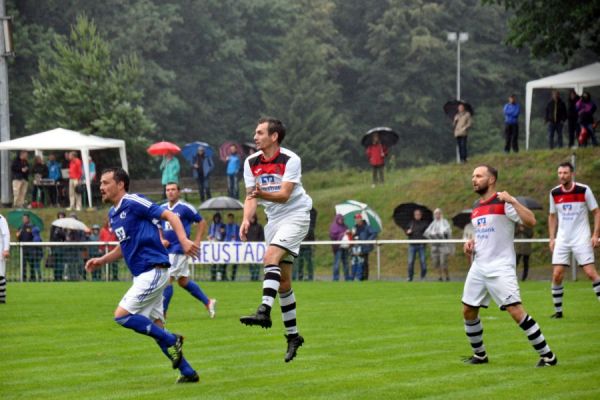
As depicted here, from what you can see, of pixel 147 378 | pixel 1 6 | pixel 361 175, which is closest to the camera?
pixel 147 378

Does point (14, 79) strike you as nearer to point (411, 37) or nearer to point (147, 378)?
point (411, 37)

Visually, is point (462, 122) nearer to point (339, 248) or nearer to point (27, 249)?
point (339, 248)

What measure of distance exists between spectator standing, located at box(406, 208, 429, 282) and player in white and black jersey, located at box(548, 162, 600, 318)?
43.9 feet

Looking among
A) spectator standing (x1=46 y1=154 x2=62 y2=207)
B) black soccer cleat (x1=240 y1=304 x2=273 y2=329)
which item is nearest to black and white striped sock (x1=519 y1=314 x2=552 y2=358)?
black soccer cleat (x1=240 y1=304 x2=273 y2=329)

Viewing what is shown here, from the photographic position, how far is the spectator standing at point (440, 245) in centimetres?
3253

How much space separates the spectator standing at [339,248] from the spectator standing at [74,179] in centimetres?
1228

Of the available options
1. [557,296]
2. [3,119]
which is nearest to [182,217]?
[557,296]

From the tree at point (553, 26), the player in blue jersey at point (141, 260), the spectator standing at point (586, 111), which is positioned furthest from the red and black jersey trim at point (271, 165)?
the spectator standing at point (586, 111)

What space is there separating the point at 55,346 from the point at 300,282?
16.6 m

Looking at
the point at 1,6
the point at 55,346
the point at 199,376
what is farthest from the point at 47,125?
the point at 199,376

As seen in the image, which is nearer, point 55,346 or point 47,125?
point 55,346

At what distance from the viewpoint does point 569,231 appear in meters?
19.2

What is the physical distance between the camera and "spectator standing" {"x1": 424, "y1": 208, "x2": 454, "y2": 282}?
107 feet

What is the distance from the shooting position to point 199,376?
506 inches
